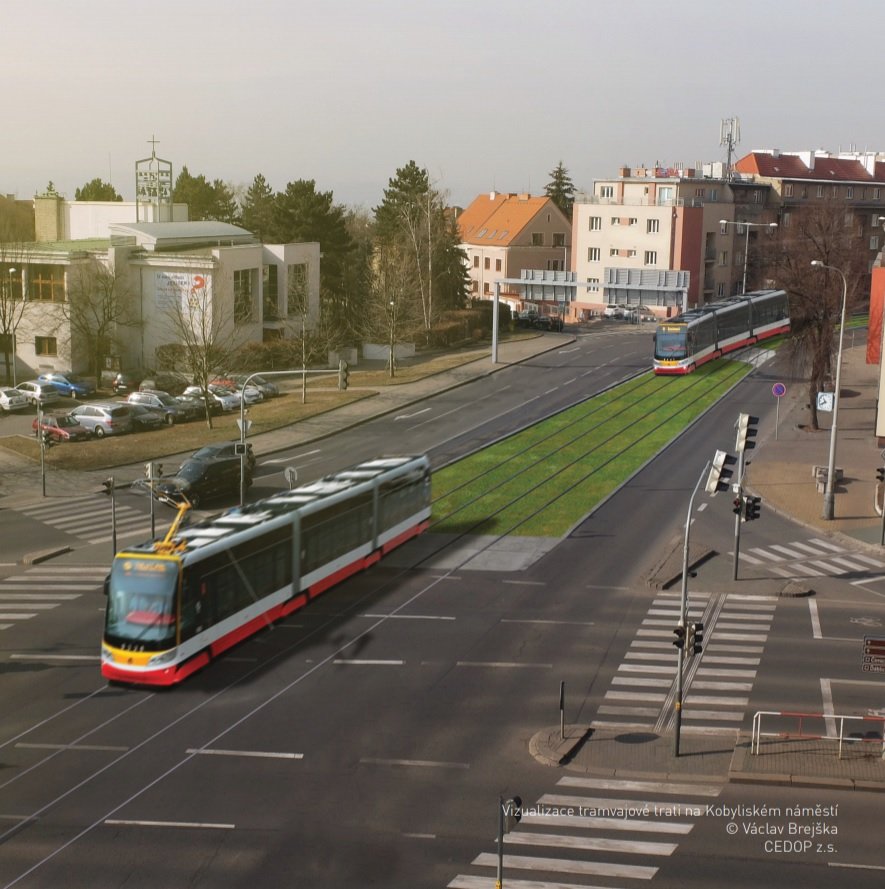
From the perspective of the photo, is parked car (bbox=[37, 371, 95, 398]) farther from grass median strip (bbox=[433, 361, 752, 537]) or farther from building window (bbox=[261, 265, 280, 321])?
grass median strip (bbox=[433, 361, 752, 537])

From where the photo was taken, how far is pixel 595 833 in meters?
21.3

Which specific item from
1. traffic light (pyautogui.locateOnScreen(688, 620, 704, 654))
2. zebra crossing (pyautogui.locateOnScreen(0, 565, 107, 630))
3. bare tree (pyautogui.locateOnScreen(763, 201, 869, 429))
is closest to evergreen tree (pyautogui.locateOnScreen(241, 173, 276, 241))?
bare tree (pyautogui.locateOnScreen(763, 201, 869, 429))

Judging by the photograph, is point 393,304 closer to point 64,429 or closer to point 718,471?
point 64,429

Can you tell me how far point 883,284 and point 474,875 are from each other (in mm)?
31034

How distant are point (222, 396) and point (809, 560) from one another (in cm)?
3940

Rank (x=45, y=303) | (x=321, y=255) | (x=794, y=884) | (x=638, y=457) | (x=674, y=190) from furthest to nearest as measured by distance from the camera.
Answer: (x=674, y=190) < (x=321, y=255) < (x=45, y=303) < (x=638, y=457) < (x=794, y=884)

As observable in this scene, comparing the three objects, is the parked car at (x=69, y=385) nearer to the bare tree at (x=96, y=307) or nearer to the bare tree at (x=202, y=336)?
the bare tree at (x=96, y=307)

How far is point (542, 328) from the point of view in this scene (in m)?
101

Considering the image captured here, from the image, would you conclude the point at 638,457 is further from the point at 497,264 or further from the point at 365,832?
the point at 497,264

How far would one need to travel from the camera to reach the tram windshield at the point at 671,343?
74.9 metres

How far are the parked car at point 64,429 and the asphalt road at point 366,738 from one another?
21.3 metres

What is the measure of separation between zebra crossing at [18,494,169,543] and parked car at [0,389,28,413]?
873 inches

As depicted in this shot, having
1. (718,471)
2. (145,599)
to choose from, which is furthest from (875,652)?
(145,599)

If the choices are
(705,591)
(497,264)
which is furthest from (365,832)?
(497,264)
